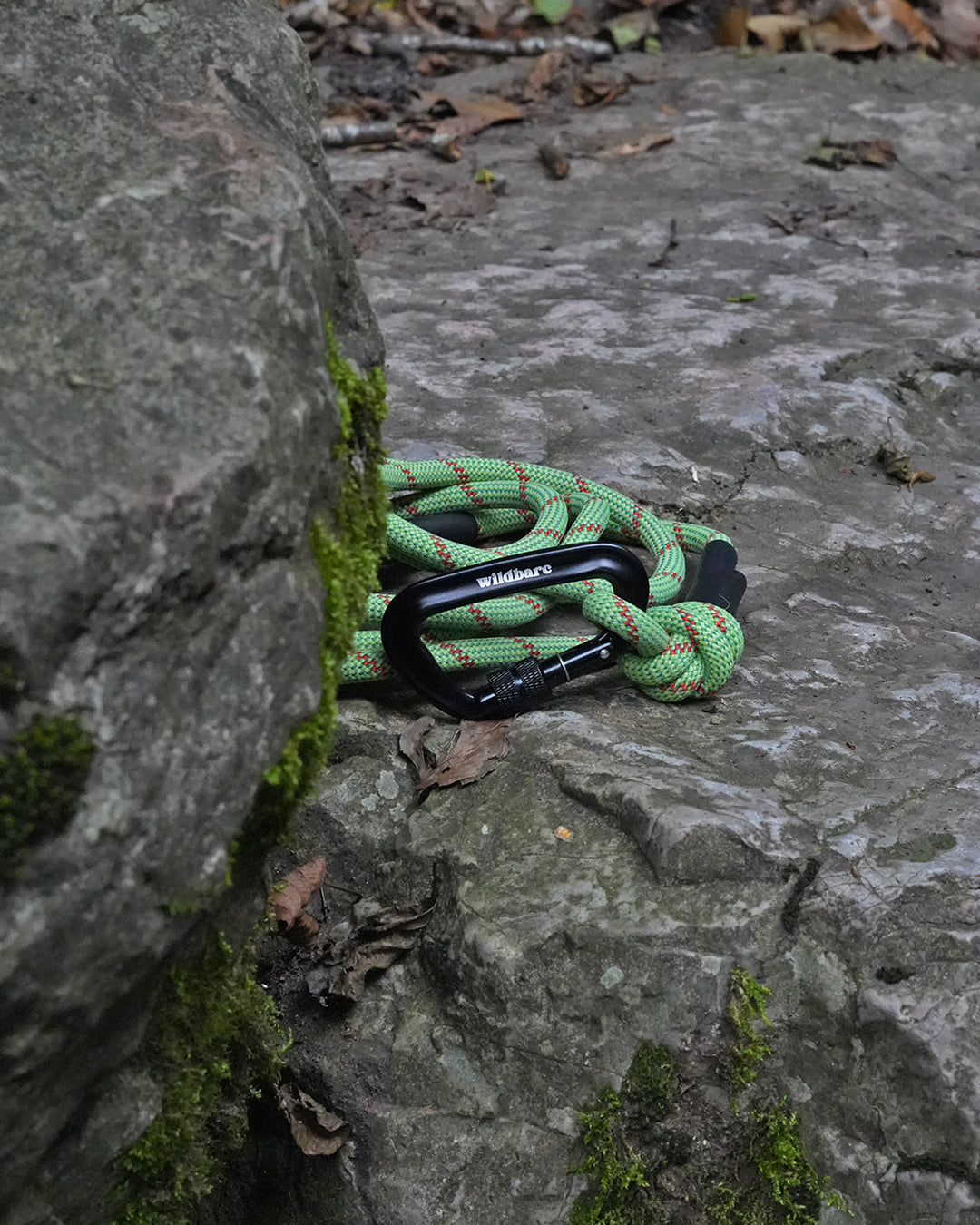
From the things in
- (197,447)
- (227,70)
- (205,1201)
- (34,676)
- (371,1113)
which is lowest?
(205,1201)

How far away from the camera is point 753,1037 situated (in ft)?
5.64

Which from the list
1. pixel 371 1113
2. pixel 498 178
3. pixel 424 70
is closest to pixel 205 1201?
pixel 371 1113

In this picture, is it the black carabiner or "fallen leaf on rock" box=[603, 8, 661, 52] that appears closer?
the black carabiner

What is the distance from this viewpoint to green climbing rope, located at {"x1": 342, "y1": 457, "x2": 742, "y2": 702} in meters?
2.24

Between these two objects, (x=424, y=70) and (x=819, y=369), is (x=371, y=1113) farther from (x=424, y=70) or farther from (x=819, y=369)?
(x=424, y=70)

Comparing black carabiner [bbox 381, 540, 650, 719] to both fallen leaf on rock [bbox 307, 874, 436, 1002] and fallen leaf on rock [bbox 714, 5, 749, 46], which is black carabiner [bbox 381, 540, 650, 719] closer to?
fallen leaf on rock [bbox 307, 874, 436, 1002]

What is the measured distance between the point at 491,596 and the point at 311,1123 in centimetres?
88

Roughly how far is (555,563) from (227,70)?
935 millimetres

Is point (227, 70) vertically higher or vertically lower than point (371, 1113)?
higher

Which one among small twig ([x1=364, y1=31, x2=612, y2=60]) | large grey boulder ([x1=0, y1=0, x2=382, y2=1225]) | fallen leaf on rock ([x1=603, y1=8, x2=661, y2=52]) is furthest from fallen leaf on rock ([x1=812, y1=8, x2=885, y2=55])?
large grey boulder ([x1=0, y1=0, x2=382, y2=1225])

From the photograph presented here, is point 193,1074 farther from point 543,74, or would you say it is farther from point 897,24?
point 897,24

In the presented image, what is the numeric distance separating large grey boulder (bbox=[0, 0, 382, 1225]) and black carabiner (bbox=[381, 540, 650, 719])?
64 centimetres

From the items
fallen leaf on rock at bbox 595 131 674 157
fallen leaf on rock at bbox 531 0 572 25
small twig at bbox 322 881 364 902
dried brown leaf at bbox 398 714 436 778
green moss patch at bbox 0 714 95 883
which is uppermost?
green moss patch at bbox 0 714 95 883

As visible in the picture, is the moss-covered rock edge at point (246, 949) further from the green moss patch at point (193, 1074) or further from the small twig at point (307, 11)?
the small twig at point (307, 11)
